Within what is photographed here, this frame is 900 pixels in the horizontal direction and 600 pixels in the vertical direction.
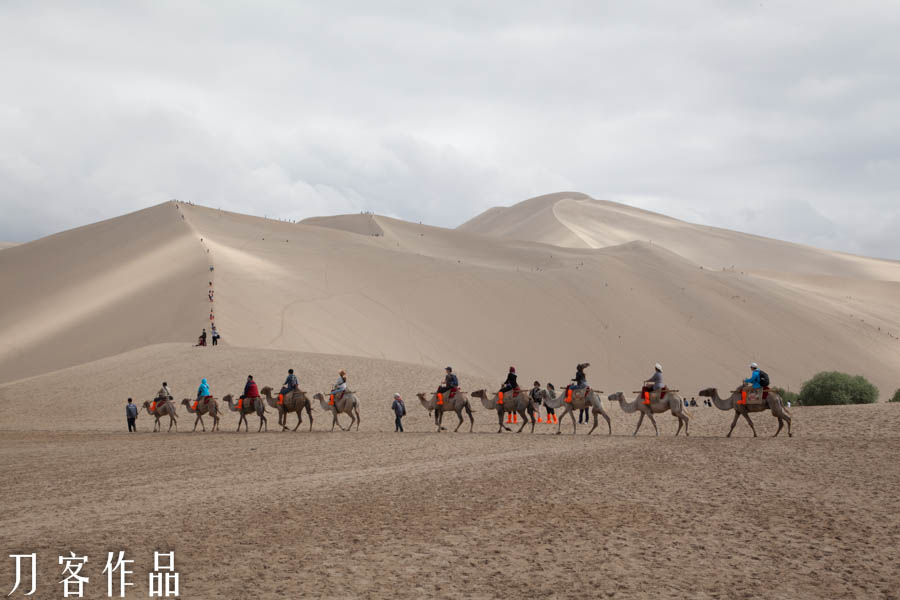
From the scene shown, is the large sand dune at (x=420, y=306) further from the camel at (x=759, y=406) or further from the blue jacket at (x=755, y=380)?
the blue jacket at (x=755, y=380)

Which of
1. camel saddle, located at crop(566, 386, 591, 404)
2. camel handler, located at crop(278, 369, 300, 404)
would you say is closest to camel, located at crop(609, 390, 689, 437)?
camel saddle, located at crop(566, 386, 591, 404)

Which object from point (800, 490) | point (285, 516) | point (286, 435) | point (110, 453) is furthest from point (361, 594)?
point (286, 435)

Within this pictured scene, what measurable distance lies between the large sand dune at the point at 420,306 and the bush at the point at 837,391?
10570 mm

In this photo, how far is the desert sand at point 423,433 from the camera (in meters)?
9.78

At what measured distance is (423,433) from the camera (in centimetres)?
2633

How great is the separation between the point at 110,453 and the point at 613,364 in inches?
1487

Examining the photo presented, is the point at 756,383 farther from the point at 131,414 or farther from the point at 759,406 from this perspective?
the point at 131,414

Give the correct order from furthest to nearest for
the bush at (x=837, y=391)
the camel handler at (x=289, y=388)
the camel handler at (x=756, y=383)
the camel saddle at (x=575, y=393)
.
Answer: the bush at (x=837, y=391) < the camel handler at (x=289, y=388) < the camel saddle at (x=575, y=393) < the camel handler at (x=756, y=383)

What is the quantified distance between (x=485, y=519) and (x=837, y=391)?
34393mm

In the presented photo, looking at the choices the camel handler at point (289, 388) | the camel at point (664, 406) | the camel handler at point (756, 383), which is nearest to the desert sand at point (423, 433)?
the camel at point (664, 406)

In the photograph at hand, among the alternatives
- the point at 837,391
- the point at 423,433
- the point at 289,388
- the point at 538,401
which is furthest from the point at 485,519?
the point at 837,391

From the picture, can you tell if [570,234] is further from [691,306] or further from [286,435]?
[286,435]

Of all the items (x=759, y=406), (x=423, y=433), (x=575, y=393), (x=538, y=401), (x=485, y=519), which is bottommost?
(x=485, y=519)

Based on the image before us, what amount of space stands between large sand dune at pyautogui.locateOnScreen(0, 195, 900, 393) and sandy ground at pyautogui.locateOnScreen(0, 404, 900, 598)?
29042 millimetres
